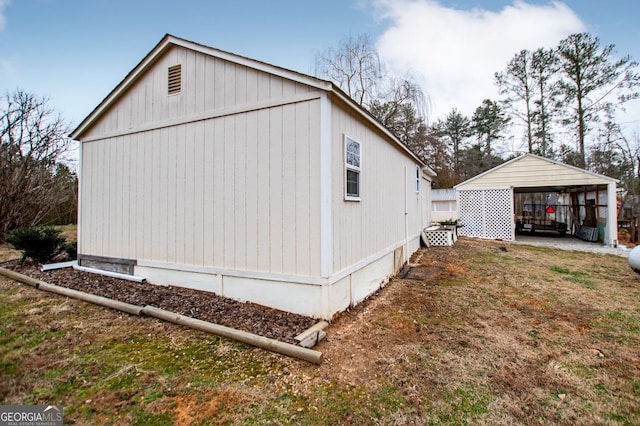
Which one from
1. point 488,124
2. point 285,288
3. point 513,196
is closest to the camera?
point 285,288

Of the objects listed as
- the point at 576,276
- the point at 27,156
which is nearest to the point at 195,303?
the point at 576,276

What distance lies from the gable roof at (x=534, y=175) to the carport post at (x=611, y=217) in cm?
33

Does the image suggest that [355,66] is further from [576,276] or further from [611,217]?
[576,276]

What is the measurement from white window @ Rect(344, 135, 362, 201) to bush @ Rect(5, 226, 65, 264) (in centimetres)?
678

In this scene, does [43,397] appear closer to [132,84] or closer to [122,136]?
[122,136]

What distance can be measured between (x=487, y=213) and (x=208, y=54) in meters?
12.2

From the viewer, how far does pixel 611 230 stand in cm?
1070

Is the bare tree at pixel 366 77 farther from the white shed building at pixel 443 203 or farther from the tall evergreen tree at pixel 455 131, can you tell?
the tall evergreen tree at pixel 455 131

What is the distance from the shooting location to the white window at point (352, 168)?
4.32m

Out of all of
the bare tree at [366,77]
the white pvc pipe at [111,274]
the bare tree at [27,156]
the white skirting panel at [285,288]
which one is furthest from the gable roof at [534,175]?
the bare tree at [27,156]

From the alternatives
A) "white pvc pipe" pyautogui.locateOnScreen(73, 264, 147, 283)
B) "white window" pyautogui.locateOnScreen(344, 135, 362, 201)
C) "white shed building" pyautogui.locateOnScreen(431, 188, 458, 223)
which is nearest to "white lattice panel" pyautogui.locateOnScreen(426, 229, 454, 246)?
"white shed building" pyautogui.locateOnScreen(431, 188, 458, 223)

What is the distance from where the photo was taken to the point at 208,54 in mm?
4586

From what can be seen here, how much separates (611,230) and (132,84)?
15.2 meters

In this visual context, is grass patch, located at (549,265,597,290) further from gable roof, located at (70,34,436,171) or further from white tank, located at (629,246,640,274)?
gable roof, located at (70,34,436,171)
